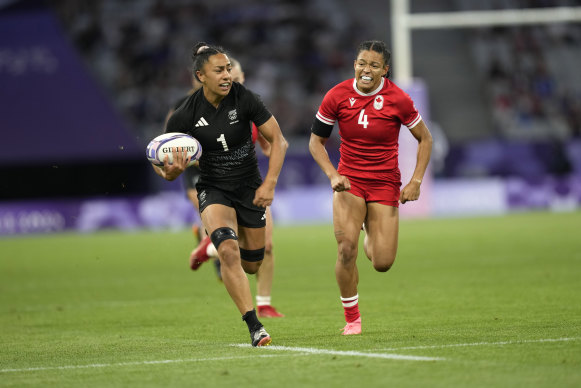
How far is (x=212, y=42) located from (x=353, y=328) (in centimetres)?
2711

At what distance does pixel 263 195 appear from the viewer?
8.81 meters

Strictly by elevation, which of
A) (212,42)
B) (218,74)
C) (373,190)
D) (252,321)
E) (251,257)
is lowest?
(252,321)

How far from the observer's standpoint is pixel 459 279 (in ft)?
46.2

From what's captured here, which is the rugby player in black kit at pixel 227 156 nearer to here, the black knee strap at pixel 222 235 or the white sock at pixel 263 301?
the black knee strap at pixel 222 235

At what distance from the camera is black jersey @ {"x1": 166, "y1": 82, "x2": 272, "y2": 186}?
29.4 feet

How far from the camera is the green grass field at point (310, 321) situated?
6910 millimetres

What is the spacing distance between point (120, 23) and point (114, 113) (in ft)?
27.9

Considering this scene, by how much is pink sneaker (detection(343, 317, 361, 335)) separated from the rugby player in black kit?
0.94 meters

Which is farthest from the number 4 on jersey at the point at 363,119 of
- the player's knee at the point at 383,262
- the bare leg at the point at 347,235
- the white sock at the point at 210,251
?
the white sock at the point at 210,251

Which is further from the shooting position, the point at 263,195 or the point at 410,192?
the point at 410,192

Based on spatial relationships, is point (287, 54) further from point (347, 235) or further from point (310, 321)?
point (347, 235)

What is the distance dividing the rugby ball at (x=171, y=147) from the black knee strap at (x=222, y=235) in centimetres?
57

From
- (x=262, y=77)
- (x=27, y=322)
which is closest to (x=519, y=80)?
(x=262, y=77)

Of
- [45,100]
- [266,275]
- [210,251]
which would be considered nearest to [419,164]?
[266,275]
